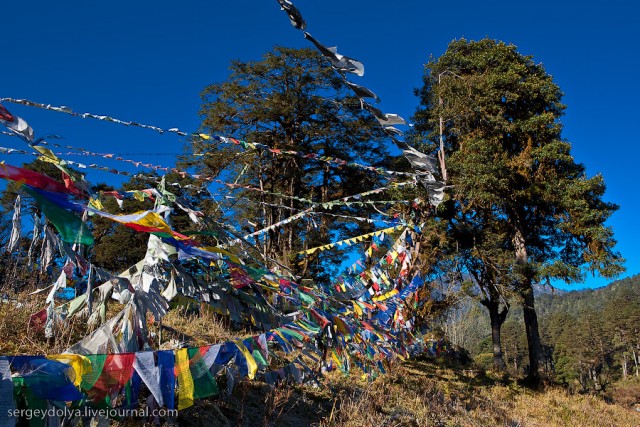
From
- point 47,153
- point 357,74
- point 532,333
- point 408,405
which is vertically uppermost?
point 357,74

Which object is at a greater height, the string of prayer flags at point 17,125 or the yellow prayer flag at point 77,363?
the string of prayer flags at point 17,125

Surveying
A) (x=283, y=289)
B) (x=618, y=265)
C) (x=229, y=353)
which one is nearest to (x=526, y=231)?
(x=618, y=265)

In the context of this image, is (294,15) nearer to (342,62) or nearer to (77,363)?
(342,62)

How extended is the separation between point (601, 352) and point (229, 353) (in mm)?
70822

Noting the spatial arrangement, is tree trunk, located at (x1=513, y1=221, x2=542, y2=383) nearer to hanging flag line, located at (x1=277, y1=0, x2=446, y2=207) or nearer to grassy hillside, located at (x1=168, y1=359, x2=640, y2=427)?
grassy hillside, located at (x1=168, y1=359, x2=640, y2=427)

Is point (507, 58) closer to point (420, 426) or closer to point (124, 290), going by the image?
point (420, 426)

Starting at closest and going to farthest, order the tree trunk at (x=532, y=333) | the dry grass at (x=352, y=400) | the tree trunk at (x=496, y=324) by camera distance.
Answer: the dry grass at (x=352, y=400)
the tree trunk at (x=532, y=333)
the tree trunk at (x=496, y=324)

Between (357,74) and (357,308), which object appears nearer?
(357,74)

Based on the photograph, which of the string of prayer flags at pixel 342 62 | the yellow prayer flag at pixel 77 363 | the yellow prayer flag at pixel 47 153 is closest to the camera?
the yellow prayer flag at pixel 77 363

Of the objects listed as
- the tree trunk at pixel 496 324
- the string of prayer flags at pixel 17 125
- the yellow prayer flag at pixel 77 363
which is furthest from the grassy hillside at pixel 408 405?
the tree trunk at pixel 496 324

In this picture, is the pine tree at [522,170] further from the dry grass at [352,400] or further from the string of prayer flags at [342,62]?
the string of prayer flags at [342,62]

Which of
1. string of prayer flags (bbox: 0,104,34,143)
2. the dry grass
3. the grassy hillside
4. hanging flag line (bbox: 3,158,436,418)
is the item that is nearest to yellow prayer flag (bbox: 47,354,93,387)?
hanging flag line (bbox: 3,158,436,418)

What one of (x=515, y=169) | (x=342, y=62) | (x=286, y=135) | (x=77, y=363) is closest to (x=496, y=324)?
(x=515, y=169)

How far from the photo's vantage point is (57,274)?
12.7ft
